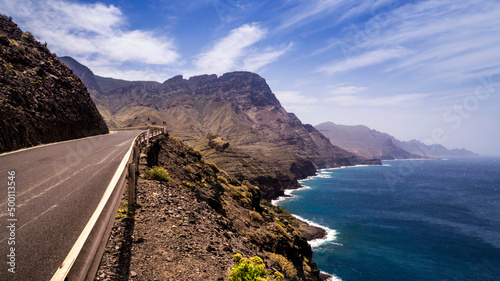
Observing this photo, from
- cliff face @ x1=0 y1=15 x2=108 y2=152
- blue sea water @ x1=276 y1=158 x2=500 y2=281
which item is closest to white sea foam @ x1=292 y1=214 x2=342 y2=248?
blue sea water @ x1=276 y1=158 x2=500 y2=281

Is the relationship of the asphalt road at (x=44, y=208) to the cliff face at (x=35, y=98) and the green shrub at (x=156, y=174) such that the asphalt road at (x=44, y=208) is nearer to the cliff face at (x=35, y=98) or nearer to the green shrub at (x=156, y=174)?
Result: the green shrub at (x=156, y=174)

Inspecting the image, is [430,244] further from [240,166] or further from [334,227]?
[240,166]

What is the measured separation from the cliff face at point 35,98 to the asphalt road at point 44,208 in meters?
6.86

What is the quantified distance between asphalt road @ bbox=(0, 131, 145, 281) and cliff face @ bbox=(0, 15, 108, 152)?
686 cm

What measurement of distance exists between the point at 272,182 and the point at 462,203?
86.5 metres

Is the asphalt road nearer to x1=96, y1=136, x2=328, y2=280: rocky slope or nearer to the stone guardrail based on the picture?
x1=96, y1=136, x2=328, y2=280: rocky slope

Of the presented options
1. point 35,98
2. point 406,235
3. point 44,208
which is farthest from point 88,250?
point 406,235

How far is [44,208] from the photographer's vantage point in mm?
7445

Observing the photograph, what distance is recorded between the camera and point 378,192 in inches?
5074

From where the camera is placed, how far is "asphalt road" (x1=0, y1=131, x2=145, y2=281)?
16.3ft

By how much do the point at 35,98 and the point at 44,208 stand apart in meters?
23.5

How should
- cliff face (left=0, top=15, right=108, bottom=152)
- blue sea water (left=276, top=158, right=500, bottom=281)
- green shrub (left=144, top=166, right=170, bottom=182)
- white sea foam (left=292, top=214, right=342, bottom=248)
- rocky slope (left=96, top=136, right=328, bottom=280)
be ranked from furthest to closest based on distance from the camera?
white sea foam (left=292, top=214, right=342, bottom=248), blue sea water (left=276, top=158, right=500, bottom=281), cliff face (left=0, top=15, right=108, bottom=152), green shrub (left=144, top=166, right=170, bottom=182), rocky slope (left=96, top=136, right=328, bottom=280)

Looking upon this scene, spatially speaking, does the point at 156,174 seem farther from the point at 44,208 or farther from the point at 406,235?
the point at 406,235

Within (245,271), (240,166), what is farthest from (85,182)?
(240,166)
